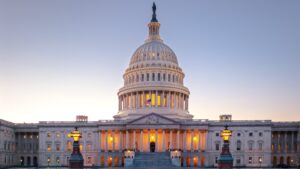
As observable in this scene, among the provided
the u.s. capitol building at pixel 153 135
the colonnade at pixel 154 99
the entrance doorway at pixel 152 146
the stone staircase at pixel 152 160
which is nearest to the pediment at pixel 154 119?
the u.s. capitol building at pixel 153 135

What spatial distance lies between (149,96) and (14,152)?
171 ft

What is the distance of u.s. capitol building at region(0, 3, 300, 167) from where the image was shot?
14800 cm

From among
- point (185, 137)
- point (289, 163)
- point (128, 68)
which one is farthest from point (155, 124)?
point (289, 163)

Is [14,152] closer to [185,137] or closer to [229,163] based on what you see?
[185,137]

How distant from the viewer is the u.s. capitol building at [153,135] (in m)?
148

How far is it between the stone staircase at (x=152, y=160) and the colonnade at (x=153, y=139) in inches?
391

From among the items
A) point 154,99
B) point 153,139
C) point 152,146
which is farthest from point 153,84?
point 152,146

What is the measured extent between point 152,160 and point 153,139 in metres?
19.7

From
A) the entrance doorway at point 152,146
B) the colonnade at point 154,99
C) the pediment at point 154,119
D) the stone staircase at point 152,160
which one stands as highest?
the colonnade at point 154,99

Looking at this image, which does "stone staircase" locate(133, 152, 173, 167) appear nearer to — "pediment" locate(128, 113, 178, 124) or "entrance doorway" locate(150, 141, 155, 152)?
"entrance doorway" locate(150, 141, 155, 152)

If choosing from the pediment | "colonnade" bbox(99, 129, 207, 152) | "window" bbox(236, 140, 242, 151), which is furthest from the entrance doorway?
"window" bbox(236, 140, 242, 151)

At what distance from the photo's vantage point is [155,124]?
147m

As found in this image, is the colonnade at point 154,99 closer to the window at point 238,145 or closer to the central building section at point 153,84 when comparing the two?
the central building section at point 153,84

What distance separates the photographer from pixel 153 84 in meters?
164
